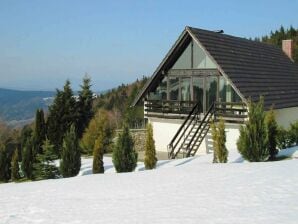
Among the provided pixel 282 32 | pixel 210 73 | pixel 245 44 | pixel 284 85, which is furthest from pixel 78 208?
pixel 282 32

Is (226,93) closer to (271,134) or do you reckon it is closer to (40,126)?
(271,134)

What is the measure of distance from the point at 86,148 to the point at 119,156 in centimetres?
1005

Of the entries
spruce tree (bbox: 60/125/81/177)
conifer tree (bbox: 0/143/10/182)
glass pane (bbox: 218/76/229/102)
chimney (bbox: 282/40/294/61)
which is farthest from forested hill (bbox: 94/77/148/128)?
spruce tree (bbox: 60/125/81/177)

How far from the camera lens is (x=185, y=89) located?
22.9 meters

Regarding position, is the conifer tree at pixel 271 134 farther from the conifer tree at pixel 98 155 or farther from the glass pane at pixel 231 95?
the conifer tree at pixel 98 155

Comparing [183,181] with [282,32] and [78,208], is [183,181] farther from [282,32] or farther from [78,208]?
[282,32]

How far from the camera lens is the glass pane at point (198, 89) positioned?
2205 cm

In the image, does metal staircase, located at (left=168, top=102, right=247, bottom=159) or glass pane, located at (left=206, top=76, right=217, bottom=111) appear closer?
metal staircase, located at (left=168, top=102, right=247, bottom=159)

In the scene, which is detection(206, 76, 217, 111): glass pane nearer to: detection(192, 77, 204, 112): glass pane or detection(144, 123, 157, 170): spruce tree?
detection(192, 77, 204, 112): glass pane

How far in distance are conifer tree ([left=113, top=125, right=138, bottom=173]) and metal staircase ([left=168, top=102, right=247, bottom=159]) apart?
4.05 metres

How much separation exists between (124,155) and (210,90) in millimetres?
8224

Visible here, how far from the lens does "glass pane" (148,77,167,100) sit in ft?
77.4

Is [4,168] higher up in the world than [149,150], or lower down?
lower down

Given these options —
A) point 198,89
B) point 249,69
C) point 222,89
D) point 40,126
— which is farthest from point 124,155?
point 40,126
